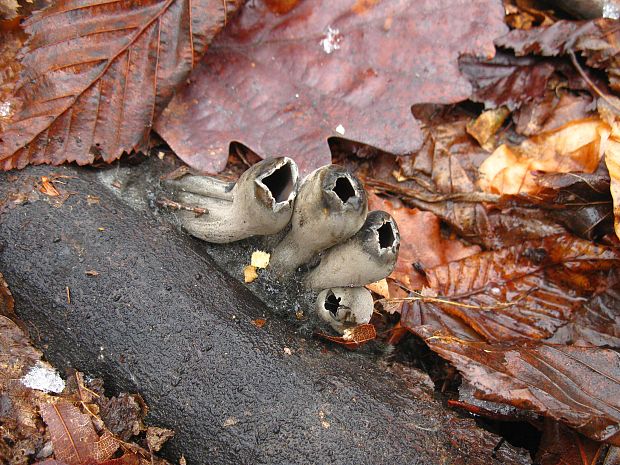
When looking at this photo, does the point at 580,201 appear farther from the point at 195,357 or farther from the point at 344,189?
the point at 195,357

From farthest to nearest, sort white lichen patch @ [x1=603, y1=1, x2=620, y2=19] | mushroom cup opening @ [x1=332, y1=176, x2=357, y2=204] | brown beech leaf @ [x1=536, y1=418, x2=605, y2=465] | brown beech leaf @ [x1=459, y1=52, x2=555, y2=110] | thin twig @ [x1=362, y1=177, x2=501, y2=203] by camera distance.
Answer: white lichen patch @ [x1=603, y1=1, x2=620, y2=19] → brown beech leaf @ [x1=459, y1=52, x2=555, y2=110] → thin twig @ [x1=362, y1=177, x2=501, y2=203] → brown beech leaf @ [x1=536, y1=418, x2=605, y2=465] → mushroom cup opening @ [x1=332, y1=176, x2=357, y2=204]

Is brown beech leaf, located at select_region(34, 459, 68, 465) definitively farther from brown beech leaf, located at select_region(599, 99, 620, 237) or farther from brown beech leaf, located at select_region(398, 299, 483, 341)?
brown beech leaf, located at select_region(599, 99, 620, 237)

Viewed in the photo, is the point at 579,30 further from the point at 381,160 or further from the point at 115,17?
the point at 115,17

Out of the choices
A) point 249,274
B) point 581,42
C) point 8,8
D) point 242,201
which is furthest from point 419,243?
point 8,8

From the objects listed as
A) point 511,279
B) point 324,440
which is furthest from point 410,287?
point 324,440

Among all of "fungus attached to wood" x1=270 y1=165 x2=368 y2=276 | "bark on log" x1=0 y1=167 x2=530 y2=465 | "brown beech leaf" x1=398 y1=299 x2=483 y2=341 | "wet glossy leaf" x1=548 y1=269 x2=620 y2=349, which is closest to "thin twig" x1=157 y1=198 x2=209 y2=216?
"bark on log" x1=0 y1=167 x2=530 y2=465

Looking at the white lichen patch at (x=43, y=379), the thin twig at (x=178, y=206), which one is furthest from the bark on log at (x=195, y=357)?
the thin twig at (x=178, y=206)
